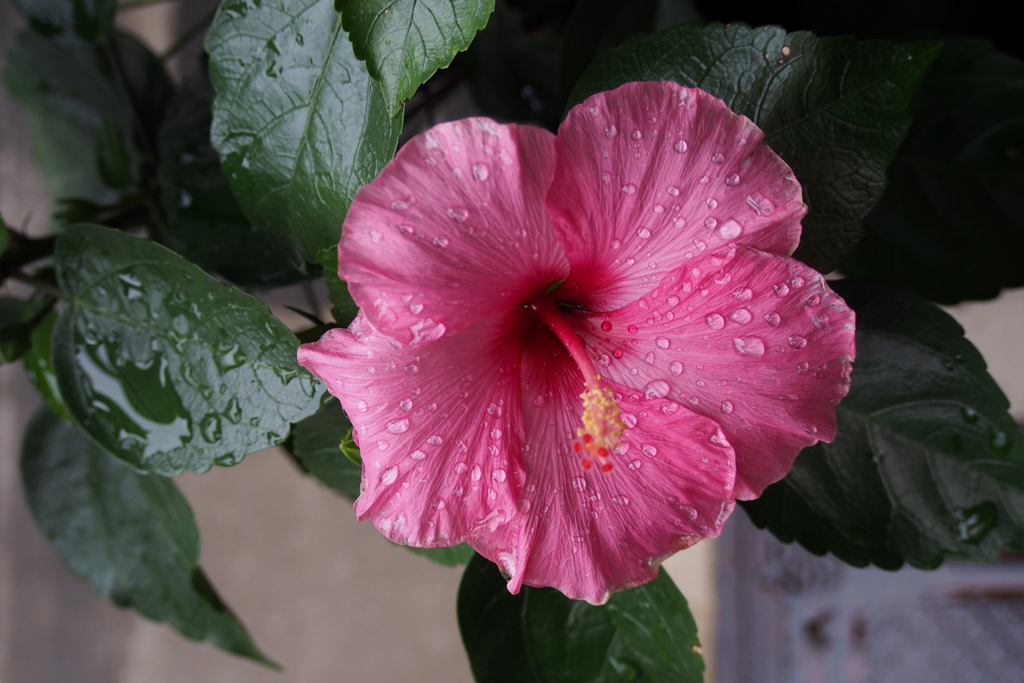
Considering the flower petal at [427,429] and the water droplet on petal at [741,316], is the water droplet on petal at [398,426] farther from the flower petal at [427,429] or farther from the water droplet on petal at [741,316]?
the water droplet on petal at [741,316]

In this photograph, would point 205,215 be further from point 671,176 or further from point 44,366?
point 671,176

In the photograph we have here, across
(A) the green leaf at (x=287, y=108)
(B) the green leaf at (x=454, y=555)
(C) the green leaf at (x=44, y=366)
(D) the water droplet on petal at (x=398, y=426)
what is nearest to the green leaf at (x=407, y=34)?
(A) the green leaf at (x=287, y=108)

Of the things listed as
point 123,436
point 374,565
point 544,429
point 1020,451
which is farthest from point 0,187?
point 1020,451

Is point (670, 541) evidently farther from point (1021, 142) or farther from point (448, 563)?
point (1021, 142)

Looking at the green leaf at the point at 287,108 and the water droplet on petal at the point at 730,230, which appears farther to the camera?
the green leaf at the point at 287,108

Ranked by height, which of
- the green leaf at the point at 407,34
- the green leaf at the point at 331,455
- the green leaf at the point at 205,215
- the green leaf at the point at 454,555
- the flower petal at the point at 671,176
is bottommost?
the green leaf at the point at 454,555
